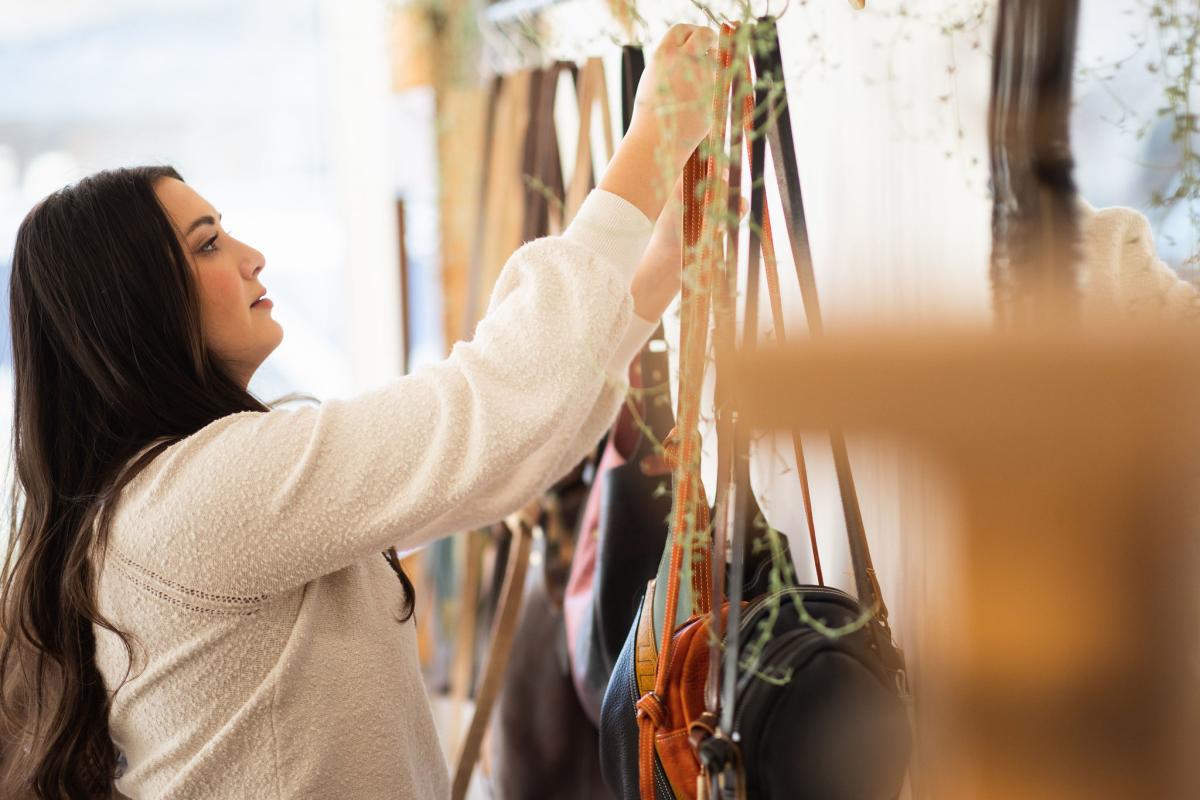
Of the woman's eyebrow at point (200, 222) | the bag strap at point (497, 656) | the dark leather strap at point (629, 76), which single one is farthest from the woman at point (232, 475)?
the bag strap at point (497, 656)

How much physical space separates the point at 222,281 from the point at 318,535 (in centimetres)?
27

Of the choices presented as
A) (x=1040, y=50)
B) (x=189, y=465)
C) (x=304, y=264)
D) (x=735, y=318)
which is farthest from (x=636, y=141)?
(x=304, y=264)

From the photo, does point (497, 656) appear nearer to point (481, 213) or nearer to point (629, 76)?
point (481, 213)

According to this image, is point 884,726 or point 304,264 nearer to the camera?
point 884,726

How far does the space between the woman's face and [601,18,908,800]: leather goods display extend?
42 centimetres

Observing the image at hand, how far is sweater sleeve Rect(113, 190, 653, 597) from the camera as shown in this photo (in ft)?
2.44

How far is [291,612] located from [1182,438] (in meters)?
0.67

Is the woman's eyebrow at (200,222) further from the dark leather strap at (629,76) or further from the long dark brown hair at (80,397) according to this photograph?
the dark leather strap at (629,76)

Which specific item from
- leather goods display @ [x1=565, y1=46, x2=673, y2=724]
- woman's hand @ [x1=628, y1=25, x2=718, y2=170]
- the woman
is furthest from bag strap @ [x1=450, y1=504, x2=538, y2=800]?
woman's hand @ [x1=628, y1=25, x2=718, y2=170]

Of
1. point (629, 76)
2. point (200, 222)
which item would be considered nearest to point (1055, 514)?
point (629, 76)

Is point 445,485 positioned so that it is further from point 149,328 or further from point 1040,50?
point 1040,50

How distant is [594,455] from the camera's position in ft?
4.26

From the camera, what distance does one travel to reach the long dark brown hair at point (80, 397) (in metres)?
0.85

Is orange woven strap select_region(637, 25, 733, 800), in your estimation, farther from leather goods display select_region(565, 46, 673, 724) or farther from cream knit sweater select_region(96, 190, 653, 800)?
leather goods display select_region(565, 46, 673, 724)
